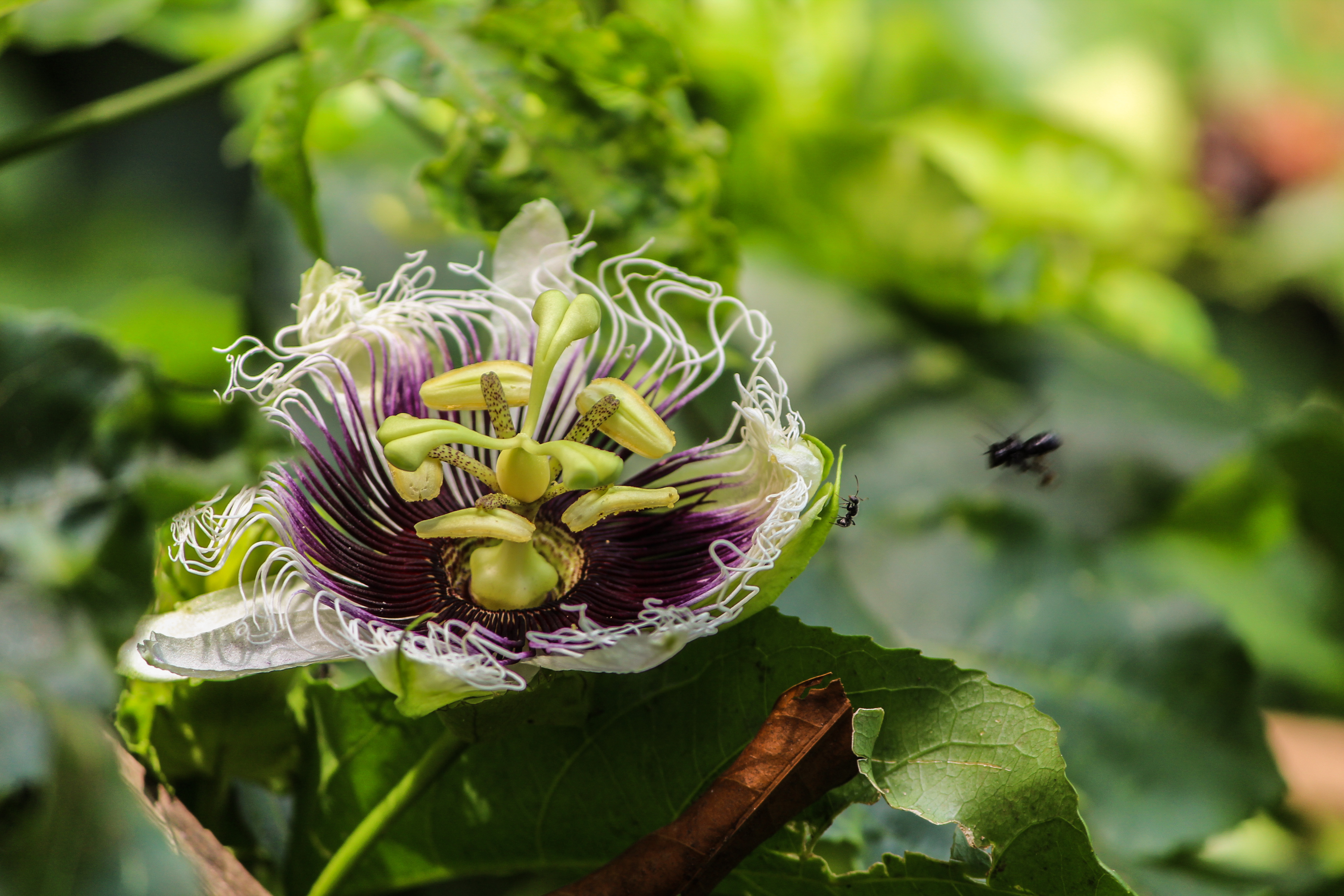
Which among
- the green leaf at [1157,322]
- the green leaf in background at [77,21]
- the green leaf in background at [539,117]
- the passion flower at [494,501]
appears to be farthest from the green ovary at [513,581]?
the green leaf at [1157,322]

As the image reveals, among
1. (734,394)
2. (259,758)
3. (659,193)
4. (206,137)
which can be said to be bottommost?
(206,137)

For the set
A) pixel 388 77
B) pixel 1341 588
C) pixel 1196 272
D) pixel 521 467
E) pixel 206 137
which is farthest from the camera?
pixel 206 137

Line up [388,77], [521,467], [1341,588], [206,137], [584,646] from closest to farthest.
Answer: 1. [584,646]
2. [521,467]
3. [388,77]
4. [1341,588]
5. [206,137]

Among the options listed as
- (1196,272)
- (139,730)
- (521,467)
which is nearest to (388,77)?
(521,467)

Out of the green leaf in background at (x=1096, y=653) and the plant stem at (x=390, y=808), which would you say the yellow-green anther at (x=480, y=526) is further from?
the green leaf in background at (x=1096, y=653)

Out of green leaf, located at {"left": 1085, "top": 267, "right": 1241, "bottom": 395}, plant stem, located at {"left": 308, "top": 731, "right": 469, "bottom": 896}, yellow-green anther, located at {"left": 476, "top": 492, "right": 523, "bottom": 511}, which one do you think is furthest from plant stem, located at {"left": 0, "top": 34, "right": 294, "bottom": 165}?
green leaf, located at {"left": 1085, "top": 267, "right": 1241, "bottom": 395}

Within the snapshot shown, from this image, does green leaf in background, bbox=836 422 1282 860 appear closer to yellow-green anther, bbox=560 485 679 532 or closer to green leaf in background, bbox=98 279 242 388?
yellow-green anther, bbox=560 485 679 532

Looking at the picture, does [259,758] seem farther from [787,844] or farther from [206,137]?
[206,137]
